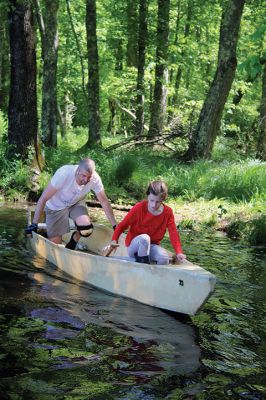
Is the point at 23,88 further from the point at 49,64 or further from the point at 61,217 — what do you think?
the point at 61,217

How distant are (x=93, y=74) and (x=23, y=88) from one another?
492 cm

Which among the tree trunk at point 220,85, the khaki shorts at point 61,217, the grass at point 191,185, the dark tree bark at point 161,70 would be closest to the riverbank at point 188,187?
the grass at point 191,185

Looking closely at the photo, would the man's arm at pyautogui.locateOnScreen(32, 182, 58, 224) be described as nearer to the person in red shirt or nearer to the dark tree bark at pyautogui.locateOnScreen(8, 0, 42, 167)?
the person in red shirt

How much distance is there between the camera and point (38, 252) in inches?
327

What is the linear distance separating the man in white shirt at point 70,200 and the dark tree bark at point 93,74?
9900mm

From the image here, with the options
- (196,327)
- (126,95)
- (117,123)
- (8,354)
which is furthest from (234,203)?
(117,123)

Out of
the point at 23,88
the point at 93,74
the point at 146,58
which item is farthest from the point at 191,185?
the point at 146,58

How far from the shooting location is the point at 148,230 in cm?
646

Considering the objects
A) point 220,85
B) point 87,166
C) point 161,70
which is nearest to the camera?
point 87,166

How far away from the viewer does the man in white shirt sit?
24.0 ft

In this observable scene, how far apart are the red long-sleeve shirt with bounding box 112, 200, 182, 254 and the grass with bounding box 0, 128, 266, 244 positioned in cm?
421

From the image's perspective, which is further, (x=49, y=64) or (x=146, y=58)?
(x=146, y=58)

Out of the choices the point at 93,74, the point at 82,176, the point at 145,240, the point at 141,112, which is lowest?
the point at 145,240

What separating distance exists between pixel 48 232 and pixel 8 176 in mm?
5179
